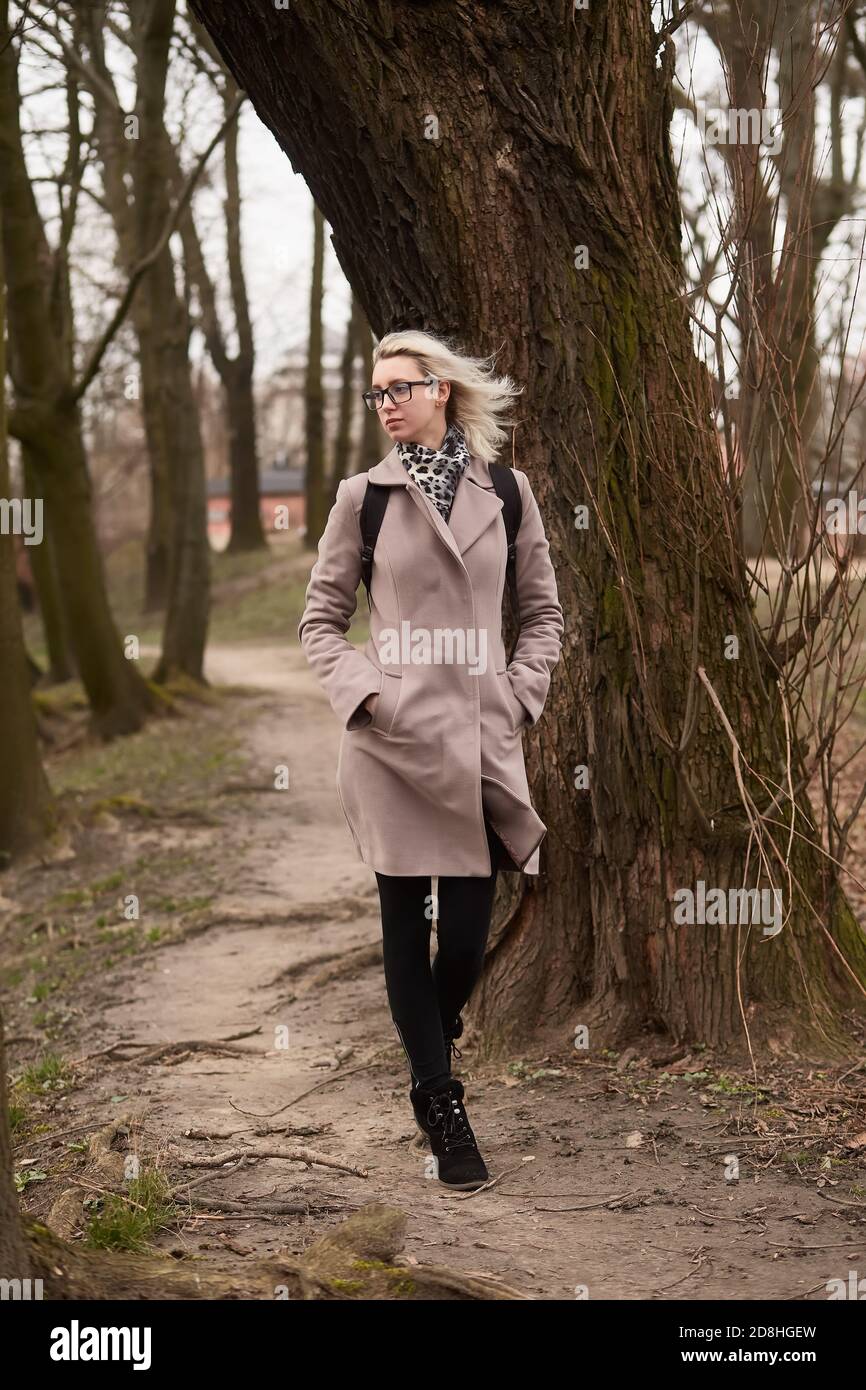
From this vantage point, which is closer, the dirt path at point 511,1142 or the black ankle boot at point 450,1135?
the dirt path at point 511,1142

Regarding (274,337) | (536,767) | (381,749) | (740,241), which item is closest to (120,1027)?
(536,767)

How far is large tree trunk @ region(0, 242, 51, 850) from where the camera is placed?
9.52 meters

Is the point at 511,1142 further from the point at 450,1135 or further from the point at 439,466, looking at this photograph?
the point at 439,466

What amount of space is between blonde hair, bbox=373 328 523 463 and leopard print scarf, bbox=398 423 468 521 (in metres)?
0.07

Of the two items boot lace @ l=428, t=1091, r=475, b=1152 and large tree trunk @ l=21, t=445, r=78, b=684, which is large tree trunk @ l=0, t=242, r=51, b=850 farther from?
large tree trunk @ l=21, t=445, r=78, b=684

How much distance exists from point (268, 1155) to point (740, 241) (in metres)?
3.05

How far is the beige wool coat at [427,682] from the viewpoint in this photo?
3.68 metres

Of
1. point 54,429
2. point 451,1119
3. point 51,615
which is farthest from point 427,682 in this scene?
point 51,615

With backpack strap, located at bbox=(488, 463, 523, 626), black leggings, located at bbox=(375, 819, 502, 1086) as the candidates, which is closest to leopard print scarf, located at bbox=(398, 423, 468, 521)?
backpack strap, located at bbox=(488, 463, 523, 626)

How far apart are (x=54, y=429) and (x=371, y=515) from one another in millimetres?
9768

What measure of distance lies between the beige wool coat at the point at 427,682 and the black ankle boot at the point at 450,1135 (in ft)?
2.00

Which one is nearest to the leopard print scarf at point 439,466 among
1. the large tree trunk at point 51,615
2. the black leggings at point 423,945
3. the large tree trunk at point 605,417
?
the large tree trunk at point 605,417

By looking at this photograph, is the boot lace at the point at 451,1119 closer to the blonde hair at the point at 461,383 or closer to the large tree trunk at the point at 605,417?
the large tree trunk at the point at 605,417

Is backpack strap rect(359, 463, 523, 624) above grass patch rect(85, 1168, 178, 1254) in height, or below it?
above
